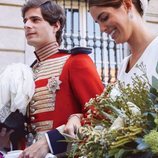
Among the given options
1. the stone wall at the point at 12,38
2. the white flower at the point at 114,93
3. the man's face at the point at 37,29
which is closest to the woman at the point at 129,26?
the white flower at the point at 114,93

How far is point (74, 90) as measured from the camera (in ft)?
8.10

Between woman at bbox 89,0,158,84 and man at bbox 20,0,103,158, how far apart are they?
380mm

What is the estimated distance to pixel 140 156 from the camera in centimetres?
150

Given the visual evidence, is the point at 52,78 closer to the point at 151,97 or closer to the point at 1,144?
the point at 1,144

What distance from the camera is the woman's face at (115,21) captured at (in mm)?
2020

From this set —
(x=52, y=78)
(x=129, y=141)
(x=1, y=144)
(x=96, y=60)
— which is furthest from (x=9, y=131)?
(x=96, y=60)

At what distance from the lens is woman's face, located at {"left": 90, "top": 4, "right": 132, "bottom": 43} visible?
2.02 metres

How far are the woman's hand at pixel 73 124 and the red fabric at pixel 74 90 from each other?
3.2 inches

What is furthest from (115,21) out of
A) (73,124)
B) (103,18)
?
(73,124)

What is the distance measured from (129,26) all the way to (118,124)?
1.86 feet

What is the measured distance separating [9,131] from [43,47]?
18.0 inches

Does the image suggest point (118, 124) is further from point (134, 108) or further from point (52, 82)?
point (52, 82)

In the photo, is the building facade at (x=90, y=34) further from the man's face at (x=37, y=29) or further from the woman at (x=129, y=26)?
the woman at (x=129, y=26)

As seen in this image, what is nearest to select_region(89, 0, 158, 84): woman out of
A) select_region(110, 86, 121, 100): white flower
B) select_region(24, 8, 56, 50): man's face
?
select_region(110, 86, 121, 100): white flower
